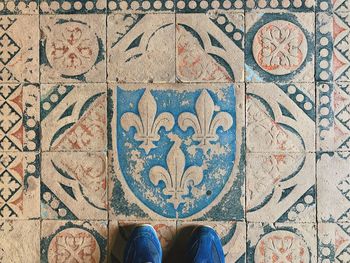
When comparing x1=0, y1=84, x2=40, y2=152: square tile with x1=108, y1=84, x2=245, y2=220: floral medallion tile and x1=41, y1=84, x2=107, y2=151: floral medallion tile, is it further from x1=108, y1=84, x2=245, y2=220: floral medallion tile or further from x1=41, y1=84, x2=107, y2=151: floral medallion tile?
x1=108, y1=84, x2=245, y2=220: floral medallion tile

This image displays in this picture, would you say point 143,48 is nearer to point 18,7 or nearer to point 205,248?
point 18,7

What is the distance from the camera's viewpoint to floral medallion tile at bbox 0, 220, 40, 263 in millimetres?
1391

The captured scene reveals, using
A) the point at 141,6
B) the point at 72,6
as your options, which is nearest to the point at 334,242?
the point at 141,6

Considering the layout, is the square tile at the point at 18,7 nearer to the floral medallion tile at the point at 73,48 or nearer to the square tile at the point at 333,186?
the floral medallion tile at the point at 73,48

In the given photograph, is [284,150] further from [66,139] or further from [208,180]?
[66,139]

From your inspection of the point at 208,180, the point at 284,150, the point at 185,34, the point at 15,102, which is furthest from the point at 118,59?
the point at 284,150

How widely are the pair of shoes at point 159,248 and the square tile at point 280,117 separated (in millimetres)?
277

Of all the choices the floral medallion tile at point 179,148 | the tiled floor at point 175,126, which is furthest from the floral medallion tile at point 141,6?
the floral medallion tile at point 179,148

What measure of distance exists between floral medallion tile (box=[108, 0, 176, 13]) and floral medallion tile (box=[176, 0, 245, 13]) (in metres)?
0.03

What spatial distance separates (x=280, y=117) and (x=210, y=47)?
284mm

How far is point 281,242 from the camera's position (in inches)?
54.3

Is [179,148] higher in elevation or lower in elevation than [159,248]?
higher

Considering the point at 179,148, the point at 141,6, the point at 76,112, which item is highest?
the point at 141,6

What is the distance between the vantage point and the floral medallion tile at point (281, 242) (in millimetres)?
1379
